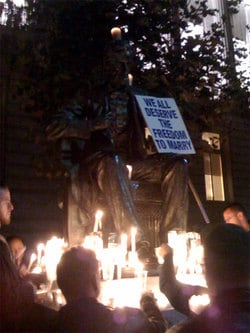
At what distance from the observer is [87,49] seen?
8.00 metres

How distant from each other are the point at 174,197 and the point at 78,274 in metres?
3.49

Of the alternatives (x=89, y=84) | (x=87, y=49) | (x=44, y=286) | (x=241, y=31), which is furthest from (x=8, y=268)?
(x=241, y=31)

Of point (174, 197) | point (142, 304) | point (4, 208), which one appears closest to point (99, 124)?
point (174, 197)

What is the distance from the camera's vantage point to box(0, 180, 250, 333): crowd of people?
69.5 inches

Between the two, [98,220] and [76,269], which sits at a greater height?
[98,220]

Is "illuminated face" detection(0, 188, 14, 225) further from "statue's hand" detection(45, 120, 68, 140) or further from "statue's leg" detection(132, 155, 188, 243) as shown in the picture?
"statue's leg" detection(132, 155, 188, 243)

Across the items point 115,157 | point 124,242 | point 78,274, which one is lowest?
point 78,274

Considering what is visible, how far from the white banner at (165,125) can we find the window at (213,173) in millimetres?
8067

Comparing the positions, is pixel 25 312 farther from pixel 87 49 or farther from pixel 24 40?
pixel 24 40

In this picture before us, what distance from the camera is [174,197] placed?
214 inches

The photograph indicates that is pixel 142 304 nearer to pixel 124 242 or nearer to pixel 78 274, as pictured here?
pixel 78 274

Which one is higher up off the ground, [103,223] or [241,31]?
[241,31]

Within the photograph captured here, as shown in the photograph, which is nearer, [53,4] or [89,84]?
[89,84]

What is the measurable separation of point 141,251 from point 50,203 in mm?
5608
